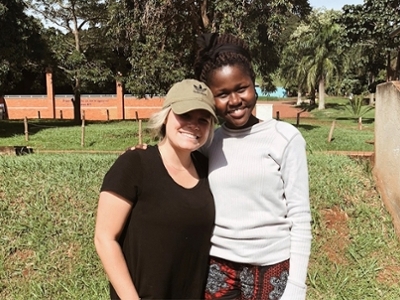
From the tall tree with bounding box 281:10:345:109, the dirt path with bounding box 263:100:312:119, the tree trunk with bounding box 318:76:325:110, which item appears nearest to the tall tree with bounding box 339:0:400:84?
the dirt path with bounding box 263:100:312:119

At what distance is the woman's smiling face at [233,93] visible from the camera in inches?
69.8

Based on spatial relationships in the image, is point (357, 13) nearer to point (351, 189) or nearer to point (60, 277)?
point (351, 189)

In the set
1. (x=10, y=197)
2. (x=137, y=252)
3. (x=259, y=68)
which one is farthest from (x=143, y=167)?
(x=259, y=68)

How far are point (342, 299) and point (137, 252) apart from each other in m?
2.40

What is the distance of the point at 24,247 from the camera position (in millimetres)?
3811

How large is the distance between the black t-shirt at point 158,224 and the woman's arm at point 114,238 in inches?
1.2

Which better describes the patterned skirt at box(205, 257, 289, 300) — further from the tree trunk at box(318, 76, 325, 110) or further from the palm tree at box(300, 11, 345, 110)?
the tree trunk at box(318, 76, 325, 110)

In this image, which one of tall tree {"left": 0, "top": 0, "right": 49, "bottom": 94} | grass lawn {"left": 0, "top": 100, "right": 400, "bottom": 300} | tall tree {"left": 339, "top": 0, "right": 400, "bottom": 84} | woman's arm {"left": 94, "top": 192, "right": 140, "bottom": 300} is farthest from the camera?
tall tree {"left": 339, "top": 0, "right": 400, "bottom": 84}

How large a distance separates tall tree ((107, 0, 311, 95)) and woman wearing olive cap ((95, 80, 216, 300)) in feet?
33.2

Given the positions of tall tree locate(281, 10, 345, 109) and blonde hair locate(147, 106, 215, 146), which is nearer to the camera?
blonde hair locate(147, 106, 215, 146)

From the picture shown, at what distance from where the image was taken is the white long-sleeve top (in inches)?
67.4

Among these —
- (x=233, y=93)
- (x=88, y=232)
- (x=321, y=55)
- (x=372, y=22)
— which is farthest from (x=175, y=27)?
(x=321, y=55)

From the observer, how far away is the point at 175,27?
1305 centimetres

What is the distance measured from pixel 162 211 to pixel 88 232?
251 cm
